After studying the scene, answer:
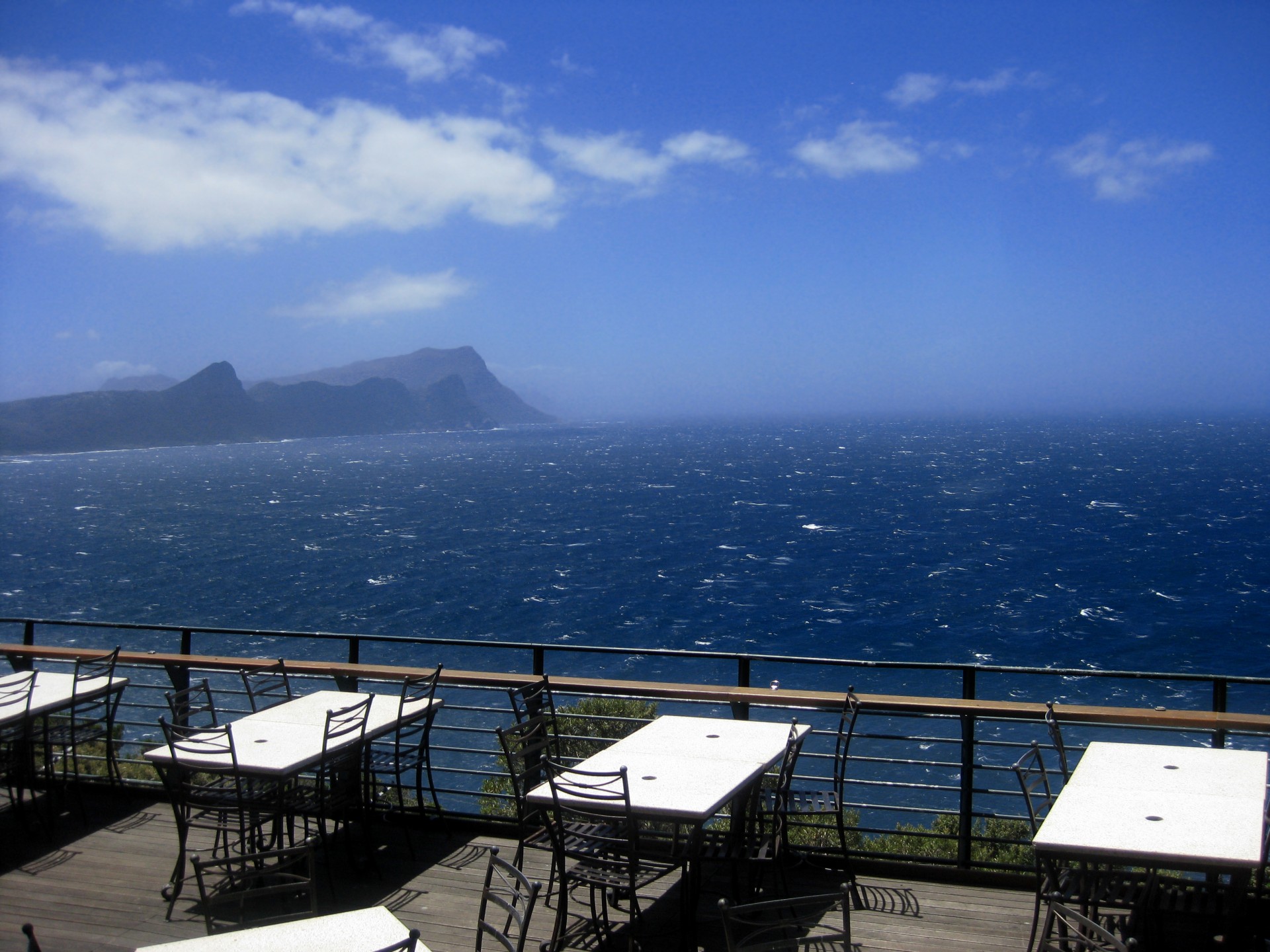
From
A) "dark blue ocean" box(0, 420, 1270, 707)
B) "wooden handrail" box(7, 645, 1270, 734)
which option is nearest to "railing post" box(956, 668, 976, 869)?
"wooden handrail" box(7, 645, 1270, 734)

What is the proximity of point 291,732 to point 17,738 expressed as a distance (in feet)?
7.47

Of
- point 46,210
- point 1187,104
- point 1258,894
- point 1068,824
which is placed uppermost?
point 1187,104

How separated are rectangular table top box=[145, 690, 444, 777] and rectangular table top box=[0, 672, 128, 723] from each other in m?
1.10

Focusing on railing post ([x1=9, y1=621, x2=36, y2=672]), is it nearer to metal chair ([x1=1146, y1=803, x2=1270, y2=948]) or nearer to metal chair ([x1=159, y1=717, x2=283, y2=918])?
metal chair ([x1=159, y1=717, x2=283, y2=918])

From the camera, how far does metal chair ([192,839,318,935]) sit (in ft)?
10.3

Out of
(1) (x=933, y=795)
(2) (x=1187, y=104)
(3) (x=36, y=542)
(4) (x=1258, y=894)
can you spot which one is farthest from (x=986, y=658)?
(3) (x=36, y=542)

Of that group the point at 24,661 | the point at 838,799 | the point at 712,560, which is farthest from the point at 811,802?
the point at 712,560

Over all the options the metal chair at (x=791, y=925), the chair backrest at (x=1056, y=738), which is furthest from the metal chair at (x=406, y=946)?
the chair backrest at (x=1056, y=738)

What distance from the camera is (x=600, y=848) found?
4457mm

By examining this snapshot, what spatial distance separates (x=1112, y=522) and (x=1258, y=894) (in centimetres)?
6964

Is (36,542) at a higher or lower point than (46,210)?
lower

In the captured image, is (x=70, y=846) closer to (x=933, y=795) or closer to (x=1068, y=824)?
(x=1068, y=824)

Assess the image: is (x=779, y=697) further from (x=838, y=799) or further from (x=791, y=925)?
(x=791, y=925)

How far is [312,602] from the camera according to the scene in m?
46.5
